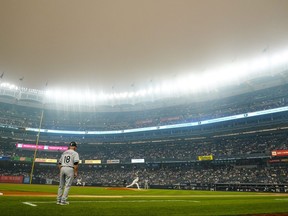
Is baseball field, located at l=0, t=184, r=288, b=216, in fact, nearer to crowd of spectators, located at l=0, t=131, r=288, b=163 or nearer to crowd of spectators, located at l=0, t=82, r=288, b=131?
crowd of spectators, located at l=0, t=131, r=288, b=163

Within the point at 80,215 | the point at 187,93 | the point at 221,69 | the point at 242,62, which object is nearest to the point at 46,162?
the point at 187,93

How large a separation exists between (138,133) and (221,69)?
956 inches

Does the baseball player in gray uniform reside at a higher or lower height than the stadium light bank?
lower

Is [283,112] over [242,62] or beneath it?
beneath

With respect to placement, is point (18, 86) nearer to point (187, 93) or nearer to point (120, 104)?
point (120, 104)

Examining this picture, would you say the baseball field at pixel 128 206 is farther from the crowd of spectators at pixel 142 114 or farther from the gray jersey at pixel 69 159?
the crowd of spectators at pixel 142 114

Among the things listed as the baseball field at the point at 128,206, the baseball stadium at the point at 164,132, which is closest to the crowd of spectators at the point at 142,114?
the baseball stadium at the point at 164,132

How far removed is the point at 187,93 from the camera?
56906 millimetres

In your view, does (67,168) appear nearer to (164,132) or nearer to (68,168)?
(68,168)

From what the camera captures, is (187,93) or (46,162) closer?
(46,162)

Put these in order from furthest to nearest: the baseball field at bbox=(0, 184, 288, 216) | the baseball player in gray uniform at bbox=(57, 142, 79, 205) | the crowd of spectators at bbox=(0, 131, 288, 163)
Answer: the crowd of spectators at bbox=(0, 131, 288, 163)
the baseball player in gray uniform at bbox=(57, 142, 79, 205)
the baseball field at bbox=(0, 184, 288, 216)

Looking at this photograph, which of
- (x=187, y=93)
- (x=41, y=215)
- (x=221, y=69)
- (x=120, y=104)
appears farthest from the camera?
(x=120, y=104)

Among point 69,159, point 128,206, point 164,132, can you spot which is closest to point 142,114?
point 164,132

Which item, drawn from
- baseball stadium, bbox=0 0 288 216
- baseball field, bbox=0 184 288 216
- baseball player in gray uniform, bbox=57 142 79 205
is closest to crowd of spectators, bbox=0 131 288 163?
baseball stadium, bbox=0 0 288 216
